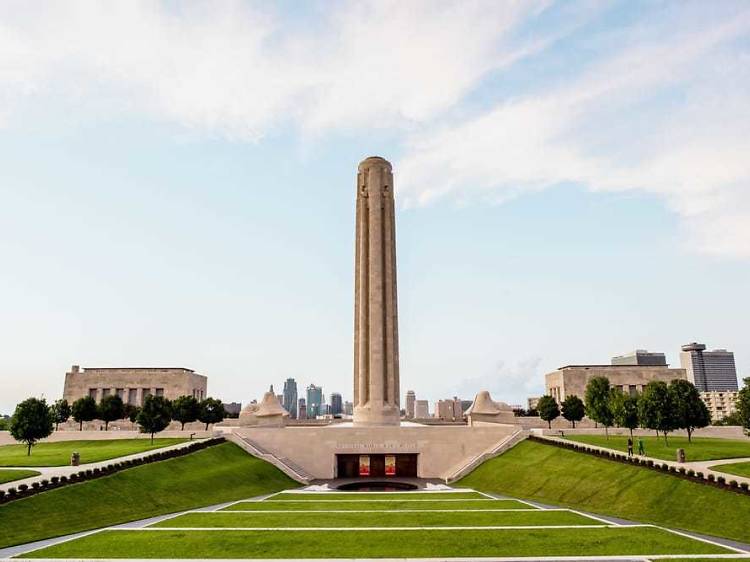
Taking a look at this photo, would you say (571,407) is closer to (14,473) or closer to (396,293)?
(396,293)

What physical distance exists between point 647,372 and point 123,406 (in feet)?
271

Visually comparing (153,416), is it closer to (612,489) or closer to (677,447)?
(612,489)

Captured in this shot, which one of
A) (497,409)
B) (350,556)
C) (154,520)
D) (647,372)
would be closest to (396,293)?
(497,409)

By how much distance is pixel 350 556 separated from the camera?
21.6m

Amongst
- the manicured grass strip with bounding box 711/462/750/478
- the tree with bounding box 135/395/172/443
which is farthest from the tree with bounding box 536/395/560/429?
the tree with bounding box 135/395/172/443

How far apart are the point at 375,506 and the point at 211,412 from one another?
4259 centimetres

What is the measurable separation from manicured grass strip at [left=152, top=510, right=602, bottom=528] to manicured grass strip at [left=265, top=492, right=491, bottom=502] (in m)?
6.09

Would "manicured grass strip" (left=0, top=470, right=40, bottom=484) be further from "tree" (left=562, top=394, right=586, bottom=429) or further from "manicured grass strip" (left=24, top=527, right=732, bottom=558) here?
"tree" (left=562, top=394, right=586, bottom=429)

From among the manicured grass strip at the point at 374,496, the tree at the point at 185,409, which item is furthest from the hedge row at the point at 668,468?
the tree at the point at 185,409

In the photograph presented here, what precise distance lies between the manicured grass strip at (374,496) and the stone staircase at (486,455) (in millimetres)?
9525

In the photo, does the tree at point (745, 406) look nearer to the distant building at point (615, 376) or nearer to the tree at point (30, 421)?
the distant building at point (615, 376)

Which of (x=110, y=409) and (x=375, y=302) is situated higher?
(x=375, y=302)

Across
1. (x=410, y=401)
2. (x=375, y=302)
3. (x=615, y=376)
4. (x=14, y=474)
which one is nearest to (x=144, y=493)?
(x=14, y=474)

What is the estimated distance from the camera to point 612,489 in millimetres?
33625
